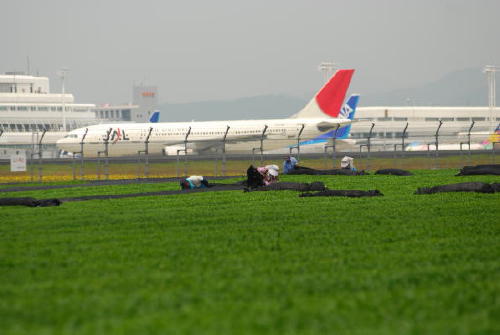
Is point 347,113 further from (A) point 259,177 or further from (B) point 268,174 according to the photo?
(A) point 259,177

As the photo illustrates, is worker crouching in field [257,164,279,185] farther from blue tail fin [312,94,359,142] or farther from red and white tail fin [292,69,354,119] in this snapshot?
blue tail fin [312,94,359,142]

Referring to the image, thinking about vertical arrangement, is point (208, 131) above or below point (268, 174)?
above

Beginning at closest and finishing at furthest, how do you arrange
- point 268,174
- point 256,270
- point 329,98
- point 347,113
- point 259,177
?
point 256,270 → point 259,177 → point 268,174 → point 329,98 → point 347,113

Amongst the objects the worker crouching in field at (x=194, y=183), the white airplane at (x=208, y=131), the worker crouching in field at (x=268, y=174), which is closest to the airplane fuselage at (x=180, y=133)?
the white airplane at (x=208, y=131)

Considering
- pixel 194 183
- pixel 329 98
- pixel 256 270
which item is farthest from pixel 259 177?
pixel 329 98

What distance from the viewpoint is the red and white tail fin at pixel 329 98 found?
7119 cm


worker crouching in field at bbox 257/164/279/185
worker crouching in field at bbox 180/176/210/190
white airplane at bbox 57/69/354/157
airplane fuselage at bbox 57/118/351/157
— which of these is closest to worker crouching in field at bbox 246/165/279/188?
worker crouching in field at bbox 257/164/279/185

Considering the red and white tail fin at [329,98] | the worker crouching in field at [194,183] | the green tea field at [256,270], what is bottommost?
the worker crouching in field at [194,183]

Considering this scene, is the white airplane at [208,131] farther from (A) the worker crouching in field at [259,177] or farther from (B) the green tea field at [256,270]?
(B) the green tea field at [256,270]

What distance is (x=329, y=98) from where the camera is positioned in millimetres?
71750

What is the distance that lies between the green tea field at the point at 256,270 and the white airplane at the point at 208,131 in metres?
41.5

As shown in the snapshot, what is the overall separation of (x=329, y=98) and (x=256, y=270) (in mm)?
61545

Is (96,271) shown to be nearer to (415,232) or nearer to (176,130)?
(415,232)

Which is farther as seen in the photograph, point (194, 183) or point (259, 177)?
point (194, 183)
